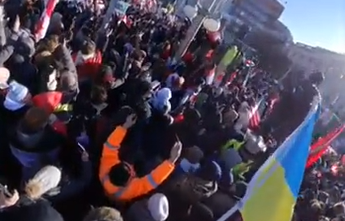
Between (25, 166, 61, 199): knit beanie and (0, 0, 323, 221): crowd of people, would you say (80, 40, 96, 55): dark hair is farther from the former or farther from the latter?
(25, 166, 61, 199): knit beanie

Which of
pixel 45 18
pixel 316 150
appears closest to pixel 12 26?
pixel 45 18

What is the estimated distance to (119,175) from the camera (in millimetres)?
4352

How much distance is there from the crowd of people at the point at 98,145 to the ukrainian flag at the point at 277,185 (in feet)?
1.83

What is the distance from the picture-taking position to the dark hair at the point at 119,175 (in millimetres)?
4336

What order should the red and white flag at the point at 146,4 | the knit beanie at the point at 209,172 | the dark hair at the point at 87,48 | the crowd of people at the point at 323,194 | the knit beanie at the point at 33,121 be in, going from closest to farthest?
the knit beanie at the point at 33,121
the knit beanie at the point at 209,172
the dark hair at the point at 87,48
the crowd of people at the point at 323,194
the red and white flag at the point at 146,4

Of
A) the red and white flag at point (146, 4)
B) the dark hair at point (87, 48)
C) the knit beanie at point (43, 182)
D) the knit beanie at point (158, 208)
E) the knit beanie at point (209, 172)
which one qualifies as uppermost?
the knit beanie at point (43, 182)

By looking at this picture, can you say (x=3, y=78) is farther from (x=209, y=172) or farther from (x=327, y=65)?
(x=327, y=65)

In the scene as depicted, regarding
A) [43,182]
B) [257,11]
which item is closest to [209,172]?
[43,182]

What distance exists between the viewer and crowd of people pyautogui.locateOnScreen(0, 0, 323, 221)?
406 cm

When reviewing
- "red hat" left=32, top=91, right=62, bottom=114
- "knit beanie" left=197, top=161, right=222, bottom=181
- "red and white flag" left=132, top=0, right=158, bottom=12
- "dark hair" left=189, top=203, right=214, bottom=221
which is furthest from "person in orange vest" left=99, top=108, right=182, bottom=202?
"red and white flag" left=132, top=0, right=158, bottom=12

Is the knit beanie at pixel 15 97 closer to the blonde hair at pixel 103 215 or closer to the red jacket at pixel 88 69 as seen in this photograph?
the blonde hair at pixel 103 215

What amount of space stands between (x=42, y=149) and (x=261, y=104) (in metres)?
8.14

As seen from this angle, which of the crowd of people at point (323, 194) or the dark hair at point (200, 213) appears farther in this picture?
the crowd of people at point (323, 194)

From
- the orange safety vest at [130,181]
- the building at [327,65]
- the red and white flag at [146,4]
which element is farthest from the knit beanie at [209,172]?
the building at [327,65]
